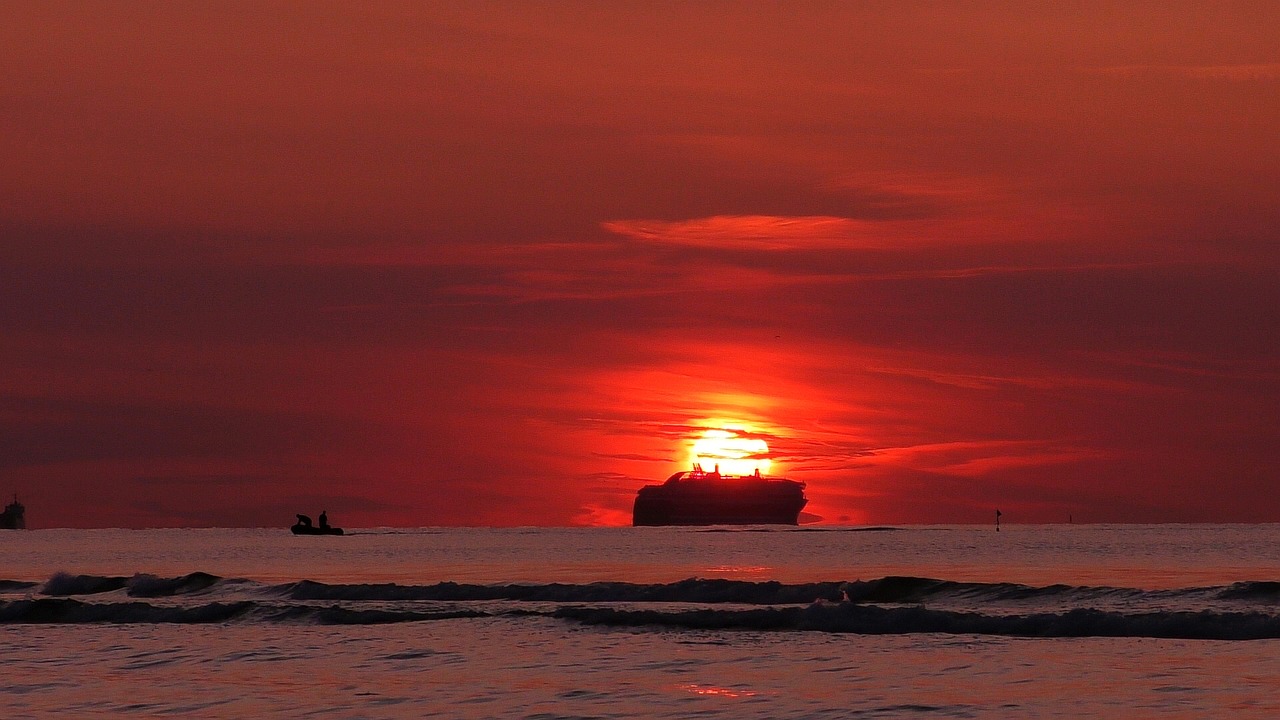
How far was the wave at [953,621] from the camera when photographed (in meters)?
37.0

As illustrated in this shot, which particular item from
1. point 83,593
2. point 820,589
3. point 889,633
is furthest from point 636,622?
point 83,593

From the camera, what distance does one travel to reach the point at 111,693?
93.6 feet

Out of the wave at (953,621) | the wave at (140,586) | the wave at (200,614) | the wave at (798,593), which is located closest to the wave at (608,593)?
the wave at (798,593)

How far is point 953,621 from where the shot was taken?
132 feet

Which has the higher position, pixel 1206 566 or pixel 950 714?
pixel 1206 566

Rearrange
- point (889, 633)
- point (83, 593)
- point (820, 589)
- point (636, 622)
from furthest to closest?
point (83, 593) < point (820, 589) < point (636, 622) < point (889, 633)

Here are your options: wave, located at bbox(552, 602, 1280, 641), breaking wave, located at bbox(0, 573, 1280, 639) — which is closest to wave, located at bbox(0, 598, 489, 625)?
breaking wave, located at bbox(0, 573, 1280, 639)

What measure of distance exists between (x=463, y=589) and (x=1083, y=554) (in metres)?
67.0

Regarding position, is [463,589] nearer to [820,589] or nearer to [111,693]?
[820,589]

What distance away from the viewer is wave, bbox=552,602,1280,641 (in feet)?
121

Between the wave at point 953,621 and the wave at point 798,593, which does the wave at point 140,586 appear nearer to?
the wave at point 798,593

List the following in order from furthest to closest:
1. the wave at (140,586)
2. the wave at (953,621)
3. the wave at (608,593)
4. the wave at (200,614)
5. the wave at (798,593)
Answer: the wave at (140,586) < the wave at (608,593) < the wave at (798,593) < the wave at (200,614) < the wave at (953,621)

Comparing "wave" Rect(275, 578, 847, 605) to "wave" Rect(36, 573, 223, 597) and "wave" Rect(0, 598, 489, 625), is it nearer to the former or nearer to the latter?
Answer: "wave" Rect(36, 573, 223, 597)

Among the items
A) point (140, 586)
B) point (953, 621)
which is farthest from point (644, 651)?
point (140, 586)
